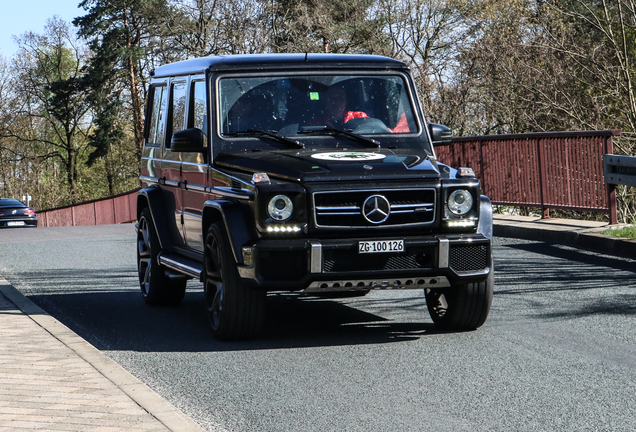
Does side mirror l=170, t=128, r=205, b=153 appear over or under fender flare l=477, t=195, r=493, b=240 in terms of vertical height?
over

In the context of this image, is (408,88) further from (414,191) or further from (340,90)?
(414,191)

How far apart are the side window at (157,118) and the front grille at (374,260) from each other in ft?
10.4

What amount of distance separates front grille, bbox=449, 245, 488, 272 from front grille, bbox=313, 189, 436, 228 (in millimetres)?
289

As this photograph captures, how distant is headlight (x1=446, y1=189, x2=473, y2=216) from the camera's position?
6.86 m

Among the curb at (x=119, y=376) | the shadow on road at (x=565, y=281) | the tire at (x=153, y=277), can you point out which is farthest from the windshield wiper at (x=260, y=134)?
the shadow on road at (x=565, y=281)

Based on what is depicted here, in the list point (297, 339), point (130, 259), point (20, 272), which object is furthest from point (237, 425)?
point (130, 259)

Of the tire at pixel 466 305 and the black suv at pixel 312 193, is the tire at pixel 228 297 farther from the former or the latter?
the tire at pixel 466 305

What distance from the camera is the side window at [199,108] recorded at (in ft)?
26.1

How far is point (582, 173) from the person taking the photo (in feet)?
46.0

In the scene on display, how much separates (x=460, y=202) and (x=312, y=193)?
1078mm

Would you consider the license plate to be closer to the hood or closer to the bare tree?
the hood

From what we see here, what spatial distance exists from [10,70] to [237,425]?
6629cm

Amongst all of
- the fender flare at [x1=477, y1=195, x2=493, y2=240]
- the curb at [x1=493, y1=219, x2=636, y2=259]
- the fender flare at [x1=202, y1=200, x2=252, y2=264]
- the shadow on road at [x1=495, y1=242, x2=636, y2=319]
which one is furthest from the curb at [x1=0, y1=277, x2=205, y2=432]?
the curb at [x1=493, y1=219, x2=636, y2=259]

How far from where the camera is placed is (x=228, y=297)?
6.87 metres
